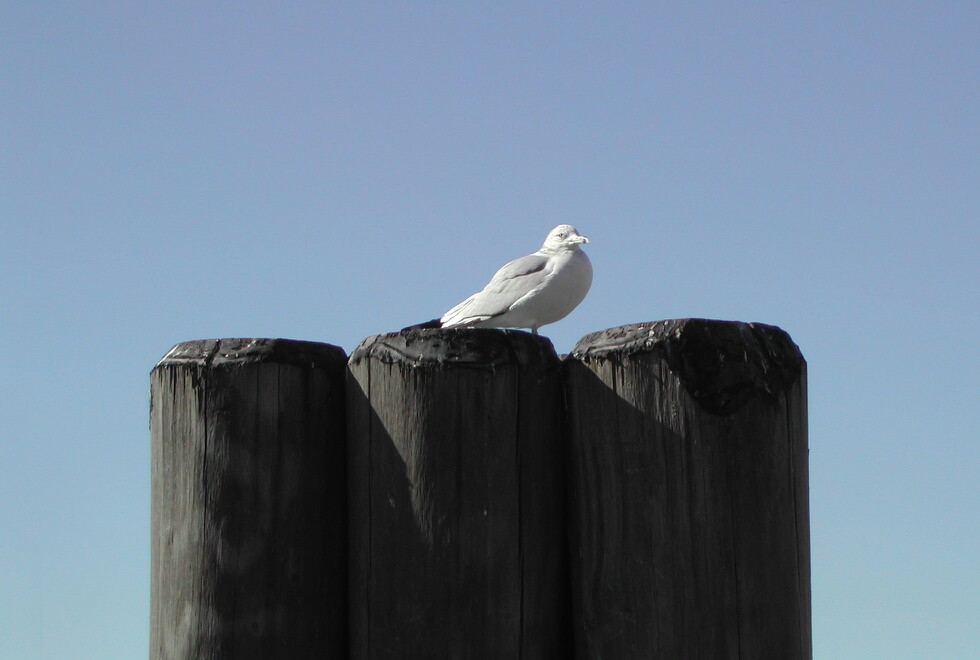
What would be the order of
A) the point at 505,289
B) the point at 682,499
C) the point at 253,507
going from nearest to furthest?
the point at 682,499 < the point at 253,507 < the point at 505,289

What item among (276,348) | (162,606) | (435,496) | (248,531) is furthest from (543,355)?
(162,606)

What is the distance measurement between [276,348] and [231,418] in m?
0.25

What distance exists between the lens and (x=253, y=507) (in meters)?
3.38

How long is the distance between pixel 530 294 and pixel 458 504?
4488 millimetres

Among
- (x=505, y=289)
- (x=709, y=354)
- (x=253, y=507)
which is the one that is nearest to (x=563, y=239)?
(x=505, y=289)

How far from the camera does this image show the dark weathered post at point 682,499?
10.5 feet

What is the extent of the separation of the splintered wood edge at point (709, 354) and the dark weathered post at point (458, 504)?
0.24 meters

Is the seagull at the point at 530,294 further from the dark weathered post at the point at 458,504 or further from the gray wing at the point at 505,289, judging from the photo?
the dark weathered post at the point at 458,504

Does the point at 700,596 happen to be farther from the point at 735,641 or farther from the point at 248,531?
the point at 248,531

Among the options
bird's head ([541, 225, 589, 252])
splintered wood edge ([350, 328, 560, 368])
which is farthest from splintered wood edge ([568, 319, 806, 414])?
bird's head ([541, 225, 589, 252])

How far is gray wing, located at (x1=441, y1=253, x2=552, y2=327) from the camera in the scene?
7.68 metres

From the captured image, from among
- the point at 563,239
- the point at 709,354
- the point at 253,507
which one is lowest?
the point at 253,507

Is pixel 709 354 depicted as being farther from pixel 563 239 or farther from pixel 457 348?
pixel 563 239

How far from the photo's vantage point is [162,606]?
11.3 feet
